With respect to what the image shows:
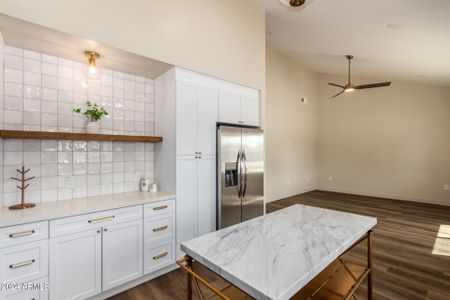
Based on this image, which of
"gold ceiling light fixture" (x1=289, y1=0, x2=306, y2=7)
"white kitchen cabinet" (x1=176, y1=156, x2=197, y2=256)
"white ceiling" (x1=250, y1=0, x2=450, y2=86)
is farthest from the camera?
"white ceiling" (x1=250, y1=0, x2=450, y2=86)

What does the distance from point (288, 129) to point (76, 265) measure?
599cm

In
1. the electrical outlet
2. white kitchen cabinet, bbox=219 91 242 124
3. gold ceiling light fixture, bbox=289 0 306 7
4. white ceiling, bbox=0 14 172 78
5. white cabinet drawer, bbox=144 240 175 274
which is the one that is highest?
white ceiling, bbox=0 14 172 78

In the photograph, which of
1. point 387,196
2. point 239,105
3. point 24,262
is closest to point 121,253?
point 24,262

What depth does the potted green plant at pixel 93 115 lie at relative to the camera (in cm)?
255

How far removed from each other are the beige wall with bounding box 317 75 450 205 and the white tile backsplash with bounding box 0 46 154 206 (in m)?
6.49

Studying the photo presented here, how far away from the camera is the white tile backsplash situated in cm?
225

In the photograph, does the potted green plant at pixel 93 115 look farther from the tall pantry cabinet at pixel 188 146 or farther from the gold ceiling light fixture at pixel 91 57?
the tall pantry cabinet at pixel 188 146

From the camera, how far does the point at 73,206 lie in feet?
7.21

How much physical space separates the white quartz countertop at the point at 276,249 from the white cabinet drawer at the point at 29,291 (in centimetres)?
147

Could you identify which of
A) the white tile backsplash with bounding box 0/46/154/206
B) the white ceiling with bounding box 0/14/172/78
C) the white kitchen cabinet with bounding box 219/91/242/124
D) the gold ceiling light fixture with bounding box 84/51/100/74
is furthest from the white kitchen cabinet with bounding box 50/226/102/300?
the white kitchen cabinet with bounding box 219/91/242/124

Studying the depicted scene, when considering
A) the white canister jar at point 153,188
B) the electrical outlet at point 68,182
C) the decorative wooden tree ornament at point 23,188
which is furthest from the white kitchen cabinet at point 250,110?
the decorative wooden tree ornament at point 23,188

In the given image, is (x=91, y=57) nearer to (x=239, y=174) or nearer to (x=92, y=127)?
(x=92, y=127)

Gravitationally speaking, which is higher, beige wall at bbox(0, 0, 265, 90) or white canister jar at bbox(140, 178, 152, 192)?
beige wall at bbox(0, 0, 265, 90)

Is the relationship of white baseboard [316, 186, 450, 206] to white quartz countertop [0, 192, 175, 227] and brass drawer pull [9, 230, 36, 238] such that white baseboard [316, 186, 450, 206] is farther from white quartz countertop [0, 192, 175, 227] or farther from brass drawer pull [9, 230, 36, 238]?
brass drawer pull [9, 230, 36, 238]
